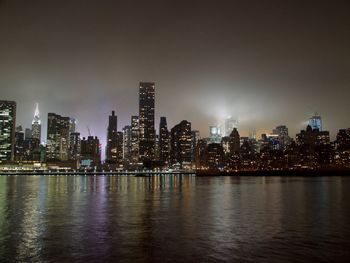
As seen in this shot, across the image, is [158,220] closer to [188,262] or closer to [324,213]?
[188,262]

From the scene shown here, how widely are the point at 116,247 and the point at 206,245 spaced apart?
6470mm

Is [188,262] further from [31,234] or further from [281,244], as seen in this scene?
[31,234]

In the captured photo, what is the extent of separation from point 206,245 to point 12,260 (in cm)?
1296

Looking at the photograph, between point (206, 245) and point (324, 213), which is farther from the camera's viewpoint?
point (324, 213)

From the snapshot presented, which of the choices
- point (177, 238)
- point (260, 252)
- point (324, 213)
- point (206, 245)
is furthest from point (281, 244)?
point (324, 213)

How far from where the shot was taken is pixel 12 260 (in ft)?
74.3

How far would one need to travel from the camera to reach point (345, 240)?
95.1ft

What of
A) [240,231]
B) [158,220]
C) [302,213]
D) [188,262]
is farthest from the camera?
[302,213]

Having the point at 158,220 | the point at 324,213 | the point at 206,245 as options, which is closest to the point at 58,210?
the point at 158,220

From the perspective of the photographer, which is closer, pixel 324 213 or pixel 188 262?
pixel 188 262

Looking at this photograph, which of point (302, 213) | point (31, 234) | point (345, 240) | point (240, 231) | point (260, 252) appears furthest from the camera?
point (302, 213)

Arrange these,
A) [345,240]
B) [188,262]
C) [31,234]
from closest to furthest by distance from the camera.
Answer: [188,262] → [345,240] → [31,234]

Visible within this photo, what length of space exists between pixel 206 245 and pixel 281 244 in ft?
18.2

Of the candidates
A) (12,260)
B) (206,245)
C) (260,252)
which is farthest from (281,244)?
(12,260)
